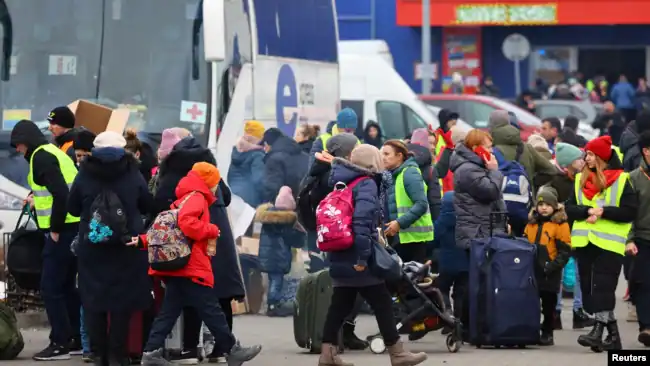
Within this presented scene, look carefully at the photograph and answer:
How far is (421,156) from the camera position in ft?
44.6

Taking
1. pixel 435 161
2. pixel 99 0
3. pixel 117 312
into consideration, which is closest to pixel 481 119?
pixel 435 161

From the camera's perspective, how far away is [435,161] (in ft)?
52.7

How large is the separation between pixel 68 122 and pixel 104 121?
4.73ft

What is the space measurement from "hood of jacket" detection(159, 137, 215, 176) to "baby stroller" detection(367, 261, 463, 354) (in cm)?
191

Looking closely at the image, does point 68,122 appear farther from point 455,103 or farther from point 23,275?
point 455,103

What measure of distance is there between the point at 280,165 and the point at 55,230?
3976 mm

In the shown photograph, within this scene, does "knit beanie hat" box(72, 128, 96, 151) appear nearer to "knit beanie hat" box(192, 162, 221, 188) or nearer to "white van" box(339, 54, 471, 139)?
"knit beanie hat" box(192, 162, 221, 188)

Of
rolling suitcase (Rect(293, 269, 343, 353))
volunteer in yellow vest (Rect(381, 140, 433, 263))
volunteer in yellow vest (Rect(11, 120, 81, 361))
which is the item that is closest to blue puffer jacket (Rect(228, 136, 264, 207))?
volunteer in yellow vest (Rect(381, 140, 433, 263))

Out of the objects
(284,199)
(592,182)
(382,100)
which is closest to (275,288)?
(284,199)

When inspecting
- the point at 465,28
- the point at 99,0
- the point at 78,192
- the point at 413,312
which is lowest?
the point at 413,312

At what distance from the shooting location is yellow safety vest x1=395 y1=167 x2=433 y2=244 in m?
12.8

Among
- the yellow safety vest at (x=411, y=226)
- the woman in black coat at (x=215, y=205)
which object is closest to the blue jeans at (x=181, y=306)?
the woman in black coat at (x=215, y=205)

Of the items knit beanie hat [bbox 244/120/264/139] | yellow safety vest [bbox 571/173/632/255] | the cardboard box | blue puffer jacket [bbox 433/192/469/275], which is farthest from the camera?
knit beanie hat [bbox 244/120/264/139]

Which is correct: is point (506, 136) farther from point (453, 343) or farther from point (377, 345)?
point (377, 345)
